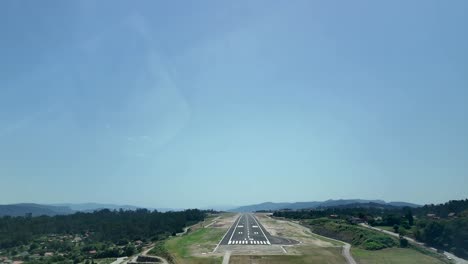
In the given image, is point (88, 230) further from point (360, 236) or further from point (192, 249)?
point (360, 236)

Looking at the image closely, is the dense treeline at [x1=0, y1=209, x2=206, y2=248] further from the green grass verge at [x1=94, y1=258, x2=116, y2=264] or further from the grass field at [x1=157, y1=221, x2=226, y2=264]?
the green grass verge at [x1=94, y1=258, x2=116, y2=264]

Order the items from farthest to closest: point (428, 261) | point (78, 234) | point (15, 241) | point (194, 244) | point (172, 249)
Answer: point (78, 234) < point (15, 241) < point (194, 244) < point (172, 249) < point (428, 261)

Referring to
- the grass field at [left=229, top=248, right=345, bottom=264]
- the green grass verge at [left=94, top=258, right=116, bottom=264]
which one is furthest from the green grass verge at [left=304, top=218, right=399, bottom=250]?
the green grass verge at [left=94, top=258, right=116, bottom=264]

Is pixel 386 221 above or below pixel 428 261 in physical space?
above

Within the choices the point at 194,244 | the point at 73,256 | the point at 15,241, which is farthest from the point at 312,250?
the point at 15,241

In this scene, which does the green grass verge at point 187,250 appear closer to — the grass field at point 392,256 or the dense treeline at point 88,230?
the dense treeline at point 88,230

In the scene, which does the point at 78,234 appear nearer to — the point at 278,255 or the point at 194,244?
the point at 194,244

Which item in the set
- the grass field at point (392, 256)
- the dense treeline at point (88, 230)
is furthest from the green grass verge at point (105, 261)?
the grass field at point (392, 256)

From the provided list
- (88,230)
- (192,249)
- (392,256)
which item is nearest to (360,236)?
(392,256)
